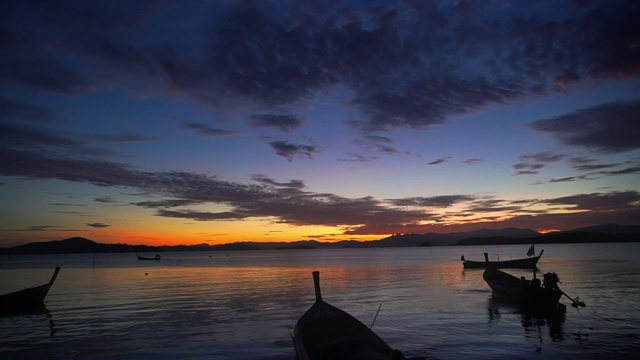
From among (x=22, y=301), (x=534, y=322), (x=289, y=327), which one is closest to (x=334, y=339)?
(x=289, y=327)

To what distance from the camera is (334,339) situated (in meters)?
16.7

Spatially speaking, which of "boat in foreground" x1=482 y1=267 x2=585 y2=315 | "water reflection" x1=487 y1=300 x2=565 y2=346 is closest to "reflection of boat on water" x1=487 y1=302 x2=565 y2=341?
"water reflection" x1=487 y1=300 x2=565 y2=346

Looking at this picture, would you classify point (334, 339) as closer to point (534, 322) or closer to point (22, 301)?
point (534, 322)

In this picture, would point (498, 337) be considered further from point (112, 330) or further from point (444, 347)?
point (112, 330)

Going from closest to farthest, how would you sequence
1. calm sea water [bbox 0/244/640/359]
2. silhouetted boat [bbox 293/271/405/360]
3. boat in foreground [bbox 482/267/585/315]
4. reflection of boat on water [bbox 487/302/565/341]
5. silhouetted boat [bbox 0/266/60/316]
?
silhouetted boat [bbox 293/271/405/360], calm sea water [bbox 0/244/640/359], reflection of boat on water [bbox 487/302/565/341], boat in foreground [bbox 482/267/585/315], silhouetted boat [bbox 0/266/60/316]

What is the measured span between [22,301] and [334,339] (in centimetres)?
3177

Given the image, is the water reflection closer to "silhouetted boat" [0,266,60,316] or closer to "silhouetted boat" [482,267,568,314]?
"silhouetted boat" [482,267,568,314]

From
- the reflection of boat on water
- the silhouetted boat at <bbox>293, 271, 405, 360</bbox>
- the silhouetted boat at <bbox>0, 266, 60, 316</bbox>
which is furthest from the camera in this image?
the silhouetted boat at <bbox>0, 266, 60, 316</bbox>

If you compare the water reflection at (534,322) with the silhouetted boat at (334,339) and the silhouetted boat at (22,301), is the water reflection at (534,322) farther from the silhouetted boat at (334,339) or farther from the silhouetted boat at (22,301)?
the silhouetted boat at (22,301)

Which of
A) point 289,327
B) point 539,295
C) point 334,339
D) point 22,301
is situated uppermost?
point 539,295

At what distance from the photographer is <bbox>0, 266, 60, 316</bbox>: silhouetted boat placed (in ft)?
110

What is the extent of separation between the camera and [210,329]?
1049 inches

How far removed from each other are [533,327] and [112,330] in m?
26.1

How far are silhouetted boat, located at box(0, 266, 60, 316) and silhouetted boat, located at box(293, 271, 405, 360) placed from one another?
27646mm
